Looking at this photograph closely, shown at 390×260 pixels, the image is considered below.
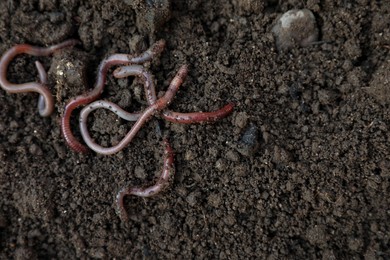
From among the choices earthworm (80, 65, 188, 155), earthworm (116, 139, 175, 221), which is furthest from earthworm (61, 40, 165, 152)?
earthworm (116, 139, 175, 221)

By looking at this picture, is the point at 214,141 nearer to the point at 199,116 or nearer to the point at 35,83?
the point at 199,116

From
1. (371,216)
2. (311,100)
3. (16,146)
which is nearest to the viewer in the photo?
(371,216)

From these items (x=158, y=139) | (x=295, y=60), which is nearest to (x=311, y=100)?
(x=295, y=60)

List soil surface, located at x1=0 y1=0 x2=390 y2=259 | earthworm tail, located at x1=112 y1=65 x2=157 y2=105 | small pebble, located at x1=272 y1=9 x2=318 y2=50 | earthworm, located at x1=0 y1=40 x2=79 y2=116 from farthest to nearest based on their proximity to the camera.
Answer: earthworm, located at x1=0 y1=40 x2=79 y2=116
small pebble, located at x1=272 y1=9 x2=318 y2=50
earthworm tail, located at x1=112 y1=65 x2=157 y2=105
soil surface, located at x1=0 y1=0 x2=390 y2=259

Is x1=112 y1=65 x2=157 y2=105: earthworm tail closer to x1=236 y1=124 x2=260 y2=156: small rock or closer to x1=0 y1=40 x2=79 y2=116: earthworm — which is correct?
x1=0 y1=40 x2=79 y2=116: earthworm

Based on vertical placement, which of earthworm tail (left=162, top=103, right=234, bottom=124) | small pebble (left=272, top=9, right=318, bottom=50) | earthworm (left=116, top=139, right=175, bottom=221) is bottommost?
earthworm (left=116, top=139, right=175, bottom=221)

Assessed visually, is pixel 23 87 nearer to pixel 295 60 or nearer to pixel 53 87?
pixel 53 87
